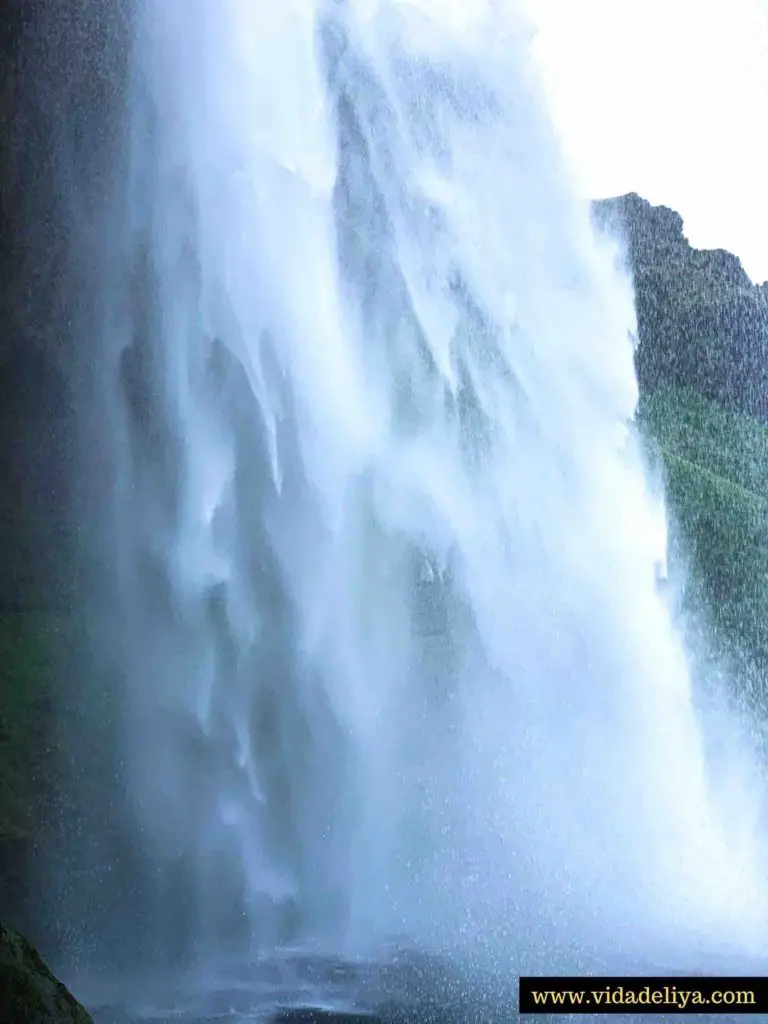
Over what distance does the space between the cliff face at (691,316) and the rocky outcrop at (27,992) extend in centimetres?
1584

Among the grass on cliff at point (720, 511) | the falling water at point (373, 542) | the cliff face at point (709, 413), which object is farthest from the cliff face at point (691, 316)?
the falling water at point (373, 542)

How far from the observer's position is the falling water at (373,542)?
10.2 metres

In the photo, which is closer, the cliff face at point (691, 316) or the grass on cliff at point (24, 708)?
the grass on cliff at point (24, 708)

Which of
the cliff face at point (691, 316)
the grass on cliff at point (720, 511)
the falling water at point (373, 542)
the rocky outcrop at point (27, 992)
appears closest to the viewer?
the rocky outcrop at point (27, 992)

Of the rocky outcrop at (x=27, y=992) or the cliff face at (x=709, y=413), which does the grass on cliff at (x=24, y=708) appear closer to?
the rocky outcrop at (x=27, y=992)

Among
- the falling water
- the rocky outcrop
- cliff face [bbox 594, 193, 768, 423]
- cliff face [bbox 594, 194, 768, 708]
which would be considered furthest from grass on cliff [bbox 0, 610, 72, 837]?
cliff face [bbox 594, 193, 768, 423]

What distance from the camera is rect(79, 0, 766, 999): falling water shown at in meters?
10.2

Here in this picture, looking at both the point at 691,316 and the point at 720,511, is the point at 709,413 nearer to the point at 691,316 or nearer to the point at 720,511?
the point at 691,316

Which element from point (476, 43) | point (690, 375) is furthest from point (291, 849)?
point (690, 375)

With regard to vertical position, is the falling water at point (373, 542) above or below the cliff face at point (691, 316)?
below

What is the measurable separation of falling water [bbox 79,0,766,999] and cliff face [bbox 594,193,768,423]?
7.70 metres

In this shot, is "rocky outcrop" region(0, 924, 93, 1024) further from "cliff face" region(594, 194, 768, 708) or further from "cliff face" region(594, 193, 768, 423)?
"cliff face" region(594, 193, 768, 423)

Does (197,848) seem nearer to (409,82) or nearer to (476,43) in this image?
→ (409,82)

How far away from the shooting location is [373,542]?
36.8 ft
